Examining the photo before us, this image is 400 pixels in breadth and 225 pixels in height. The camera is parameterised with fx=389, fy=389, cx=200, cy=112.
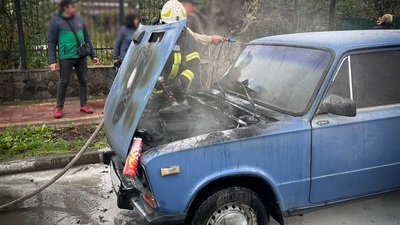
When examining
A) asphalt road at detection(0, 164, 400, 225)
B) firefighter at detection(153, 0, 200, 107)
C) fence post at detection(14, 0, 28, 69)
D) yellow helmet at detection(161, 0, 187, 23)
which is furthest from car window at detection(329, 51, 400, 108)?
fence post at detection(14, 0, 28, 69)

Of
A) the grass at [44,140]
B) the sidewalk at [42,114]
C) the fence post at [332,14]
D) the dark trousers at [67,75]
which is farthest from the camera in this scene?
the fence post at [332,14]

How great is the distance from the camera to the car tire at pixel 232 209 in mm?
2883

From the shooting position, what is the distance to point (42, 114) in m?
7.00

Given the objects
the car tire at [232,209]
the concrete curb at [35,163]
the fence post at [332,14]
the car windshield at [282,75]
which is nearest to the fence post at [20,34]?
the concrete curb at [35,163]

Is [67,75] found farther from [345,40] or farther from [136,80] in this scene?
[345,40]

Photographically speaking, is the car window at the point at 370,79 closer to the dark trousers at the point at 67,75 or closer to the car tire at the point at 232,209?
the car tire at the point at 232,209

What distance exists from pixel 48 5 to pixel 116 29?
2.73 ft

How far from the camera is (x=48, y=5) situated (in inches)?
107

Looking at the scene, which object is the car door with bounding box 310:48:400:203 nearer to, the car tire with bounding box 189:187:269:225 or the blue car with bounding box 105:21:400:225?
the blue car with bounding box 105:21:400:225

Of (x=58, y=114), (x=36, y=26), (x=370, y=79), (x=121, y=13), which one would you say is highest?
(x=121, y=13)

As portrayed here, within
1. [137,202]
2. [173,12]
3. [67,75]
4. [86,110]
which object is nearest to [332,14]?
[86,110]

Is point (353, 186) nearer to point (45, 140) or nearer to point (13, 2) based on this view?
point (45, 140)

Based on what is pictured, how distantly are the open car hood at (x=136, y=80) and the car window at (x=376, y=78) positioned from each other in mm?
1567

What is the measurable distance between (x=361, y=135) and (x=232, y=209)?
1.22 meters
